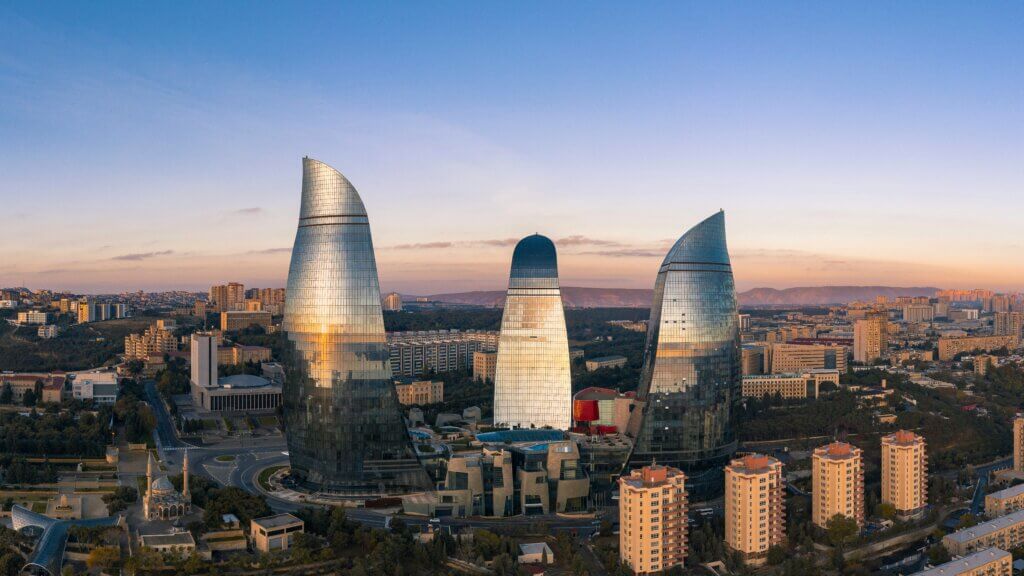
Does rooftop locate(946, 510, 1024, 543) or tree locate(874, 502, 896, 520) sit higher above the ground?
rooftop locate(946, 510, 1024, 543)

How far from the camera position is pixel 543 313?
163 feet

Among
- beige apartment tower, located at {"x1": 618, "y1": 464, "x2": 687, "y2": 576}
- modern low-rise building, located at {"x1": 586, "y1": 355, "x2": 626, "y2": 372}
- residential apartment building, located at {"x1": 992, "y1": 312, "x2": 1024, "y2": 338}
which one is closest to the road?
beige apartment tower, located at {"x1": 618, "y1": 464, "x2": 687, "y2": 576}

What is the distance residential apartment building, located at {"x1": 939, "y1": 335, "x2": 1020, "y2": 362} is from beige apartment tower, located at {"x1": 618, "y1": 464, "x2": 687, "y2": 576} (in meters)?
71.7

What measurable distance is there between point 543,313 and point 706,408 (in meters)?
11.5

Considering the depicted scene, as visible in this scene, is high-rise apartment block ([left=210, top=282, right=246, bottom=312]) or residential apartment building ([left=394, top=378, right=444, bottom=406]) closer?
residential apartment building ([left=394, top=378, right=444, bottom=406])

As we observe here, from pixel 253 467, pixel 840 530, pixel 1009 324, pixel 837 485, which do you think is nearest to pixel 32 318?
pixel 253 467

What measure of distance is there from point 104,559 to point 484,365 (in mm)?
49242

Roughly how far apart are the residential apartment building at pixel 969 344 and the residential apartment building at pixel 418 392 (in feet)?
176

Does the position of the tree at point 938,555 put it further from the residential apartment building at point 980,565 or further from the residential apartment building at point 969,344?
the residential apartment building at point 969,344

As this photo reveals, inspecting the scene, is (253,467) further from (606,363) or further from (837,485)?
(606,363)

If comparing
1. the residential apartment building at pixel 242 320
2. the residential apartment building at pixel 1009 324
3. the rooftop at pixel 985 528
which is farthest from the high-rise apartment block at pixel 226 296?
the rooftop at pixel 985 528

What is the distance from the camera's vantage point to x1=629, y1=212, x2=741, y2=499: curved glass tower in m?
41.0

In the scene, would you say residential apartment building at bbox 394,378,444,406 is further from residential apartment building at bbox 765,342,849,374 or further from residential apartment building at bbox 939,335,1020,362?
residential apartment building at bbox 939,335,1020,362

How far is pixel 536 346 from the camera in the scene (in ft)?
163
